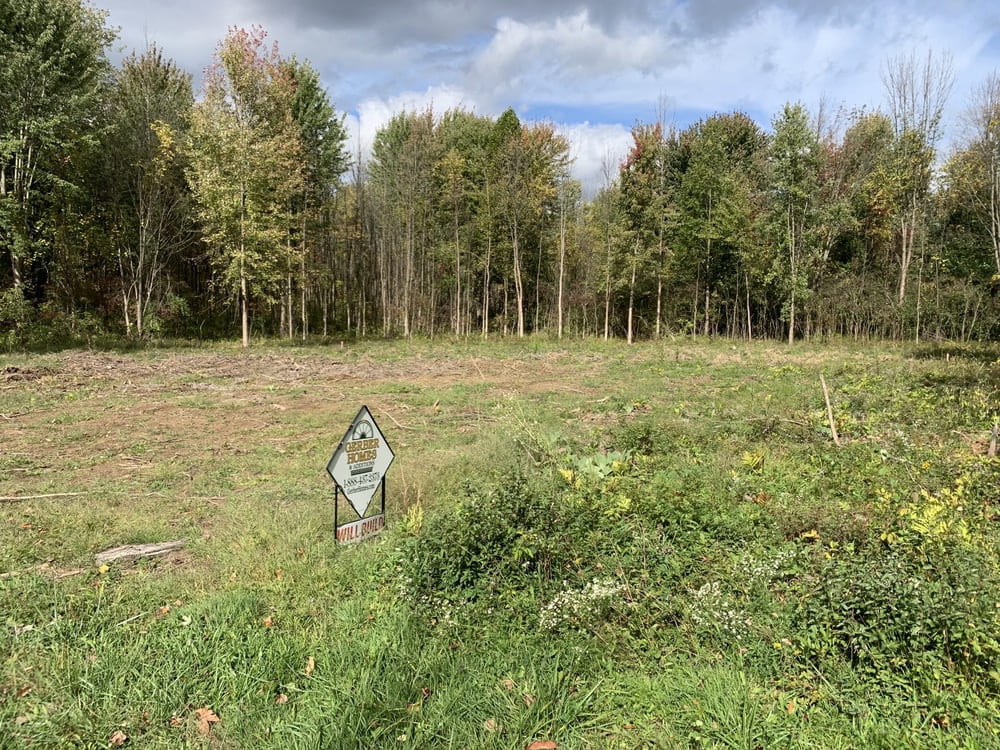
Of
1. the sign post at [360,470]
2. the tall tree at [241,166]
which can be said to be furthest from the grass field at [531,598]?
the tall tree at [241,166]

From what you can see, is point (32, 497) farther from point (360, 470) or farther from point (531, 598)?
point (531, 598)

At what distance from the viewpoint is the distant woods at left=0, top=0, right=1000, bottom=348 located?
773 inches

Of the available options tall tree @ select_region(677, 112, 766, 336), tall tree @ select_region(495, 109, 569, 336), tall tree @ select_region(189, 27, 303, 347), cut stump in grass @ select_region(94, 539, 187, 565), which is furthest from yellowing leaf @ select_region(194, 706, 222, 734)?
tall tree @ select_region(677, 112, 766, 336)

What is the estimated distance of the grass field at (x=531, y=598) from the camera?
2918 mm

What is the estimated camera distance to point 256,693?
322 cm

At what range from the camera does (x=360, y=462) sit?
5324 millimetres

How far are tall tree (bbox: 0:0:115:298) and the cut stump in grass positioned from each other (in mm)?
17387

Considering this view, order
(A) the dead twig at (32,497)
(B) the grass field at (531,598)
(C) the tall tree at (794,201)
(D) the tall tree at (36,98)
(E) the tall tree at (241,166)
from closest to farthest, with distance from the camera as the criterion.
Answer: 1. (B) the grass field at (531,598)
2. (A) the dead twig at (32,497)
3. (D) the tall tree at (36,98)
4. (E) the tall tree at (241,166)
5. (C) the tall tree at (794,201)

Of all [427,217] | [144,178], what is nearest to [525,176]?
[427,217]

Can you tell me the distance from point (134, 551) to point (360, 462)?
204 cm

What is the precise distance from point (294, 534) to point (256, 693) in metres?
2.04

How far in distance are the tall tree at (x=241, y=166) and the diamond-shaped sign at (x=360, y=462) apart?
1754 cm

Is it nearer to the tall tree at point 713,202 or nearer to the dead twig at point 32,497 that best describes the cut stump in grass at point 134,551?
the dead twig at point 32,497

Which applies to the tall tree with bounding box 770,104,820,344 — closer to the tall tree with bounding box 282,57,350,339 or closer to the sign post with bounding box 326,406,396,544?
the tall tree with bounding box 282,57,350,339
